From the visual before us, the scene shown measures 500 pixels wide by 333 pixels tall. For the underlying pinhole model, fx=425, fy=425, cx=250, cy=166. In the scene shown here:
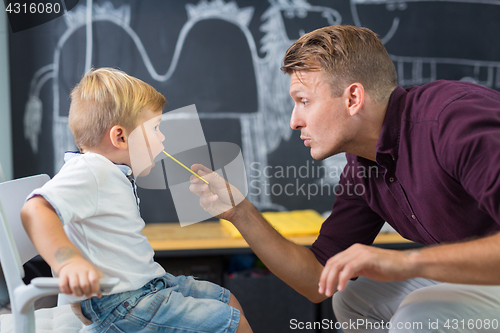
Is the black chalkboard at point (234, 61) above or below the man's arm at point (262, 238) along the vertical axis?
above

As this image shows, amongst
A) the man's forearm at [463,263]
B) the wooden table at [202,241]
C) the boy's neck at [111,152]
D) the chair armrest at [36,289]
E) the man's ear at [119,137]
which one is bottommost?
the wooden table at [202,241]

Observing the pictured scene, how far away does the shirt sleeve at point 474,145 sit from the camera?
771 millimetres

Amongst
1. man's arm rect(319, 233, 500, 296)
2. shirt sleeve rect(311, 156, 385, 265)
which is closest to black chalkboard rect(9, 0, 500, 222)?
shirt sleeve rect(311, 156, 385, 265)

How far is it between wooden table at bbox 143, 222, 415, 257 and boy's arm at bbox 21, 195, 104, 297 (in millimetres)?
985

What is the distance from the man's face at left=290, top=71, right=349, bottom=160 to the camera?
1094 mm

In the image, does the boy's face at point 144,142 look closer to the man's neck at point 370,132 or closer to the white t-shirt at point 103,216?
the white t-shirt at point 103,216

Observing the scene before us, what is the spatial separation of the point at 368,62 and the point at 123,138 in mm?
642

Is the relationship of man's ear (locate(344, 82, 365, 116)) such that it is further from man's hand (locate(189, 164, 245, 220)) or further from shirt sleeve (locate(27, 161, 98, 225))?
shirt sleeve (locate(27, 161, 98, 225))

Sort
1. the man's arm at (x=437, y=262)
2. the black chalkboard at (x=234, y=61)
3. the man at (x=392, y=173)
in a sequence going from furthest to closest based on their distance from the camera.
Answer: the black chalkboard at (x=234, y=61)
the man at (x=392, y=173)
the man's arm at (x=437, y=262)

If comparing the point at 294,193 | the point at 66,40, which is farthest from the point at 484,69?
the point at 66,40

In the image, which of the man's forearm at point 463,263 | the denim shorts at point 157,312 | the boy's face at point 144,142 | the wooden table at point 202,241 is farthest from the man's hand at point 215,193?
the wooden table at point 202,241

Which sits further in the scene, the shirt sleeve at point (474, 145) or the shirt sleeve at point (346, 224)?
the shirt sleeve at point (346, 224)

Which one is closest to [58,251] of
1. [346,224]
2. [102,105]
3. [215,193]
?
[102,105]

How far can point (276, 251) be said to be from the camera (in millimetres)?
1137
